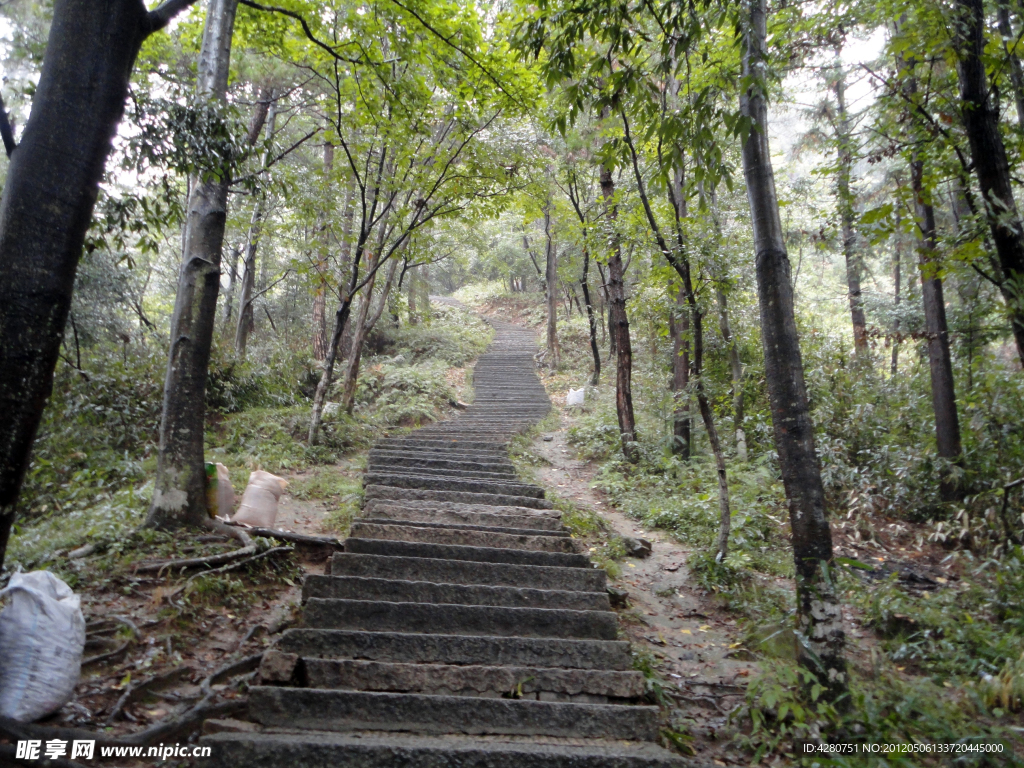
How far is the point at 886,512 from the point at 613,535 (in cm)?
396

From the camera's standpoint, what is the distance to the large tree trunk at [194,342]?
18.0 ft

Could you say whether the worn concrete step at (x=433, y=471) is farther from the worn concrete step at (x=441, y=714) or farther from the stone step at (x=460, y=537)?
the worn concrete step at (x=441, y=714)

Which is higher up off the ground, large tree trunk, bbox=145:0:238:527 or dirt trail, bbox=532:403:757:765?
large tree trunk, bbox=145:0:238:527

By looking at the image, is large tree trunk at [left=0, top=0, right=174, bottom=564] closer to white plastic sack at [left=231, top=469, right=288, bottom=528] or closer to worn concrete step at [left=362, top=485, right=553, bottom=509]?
white plastic sack at [left=231, top=469, right=288, bottom=528]

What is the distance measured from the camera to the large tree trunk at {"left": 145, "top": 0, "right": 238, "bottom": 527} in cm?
550

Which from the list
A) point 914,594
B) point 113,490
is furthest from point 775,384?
point 113,490

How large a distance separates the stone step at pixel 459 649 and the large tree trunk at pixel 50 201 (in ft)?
6.65

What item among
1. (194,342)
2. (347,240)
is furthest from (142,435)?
(347,240)

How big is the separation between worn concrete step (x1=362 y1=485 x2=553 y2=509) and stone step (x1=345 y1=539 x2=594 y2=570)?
4.58 feet

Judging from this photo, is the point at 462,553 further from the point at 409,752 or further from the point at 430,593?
the point at 409,752

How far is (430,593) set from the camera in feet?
15.2

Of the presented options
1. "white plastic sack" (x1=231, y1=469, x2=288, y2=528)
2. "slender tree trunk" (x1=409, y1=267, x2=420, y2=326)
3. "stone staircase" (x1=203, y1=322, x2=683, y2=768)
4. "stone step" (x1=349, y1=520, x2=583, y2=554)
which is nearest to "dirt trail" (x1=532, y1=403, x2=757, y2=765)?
"stone staircase" (x1=203, y1=322, x2=683, y2=768)

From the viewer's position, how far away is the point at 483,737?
3.49 meters

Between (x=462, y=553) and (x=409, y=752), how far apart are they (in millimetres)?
2251
